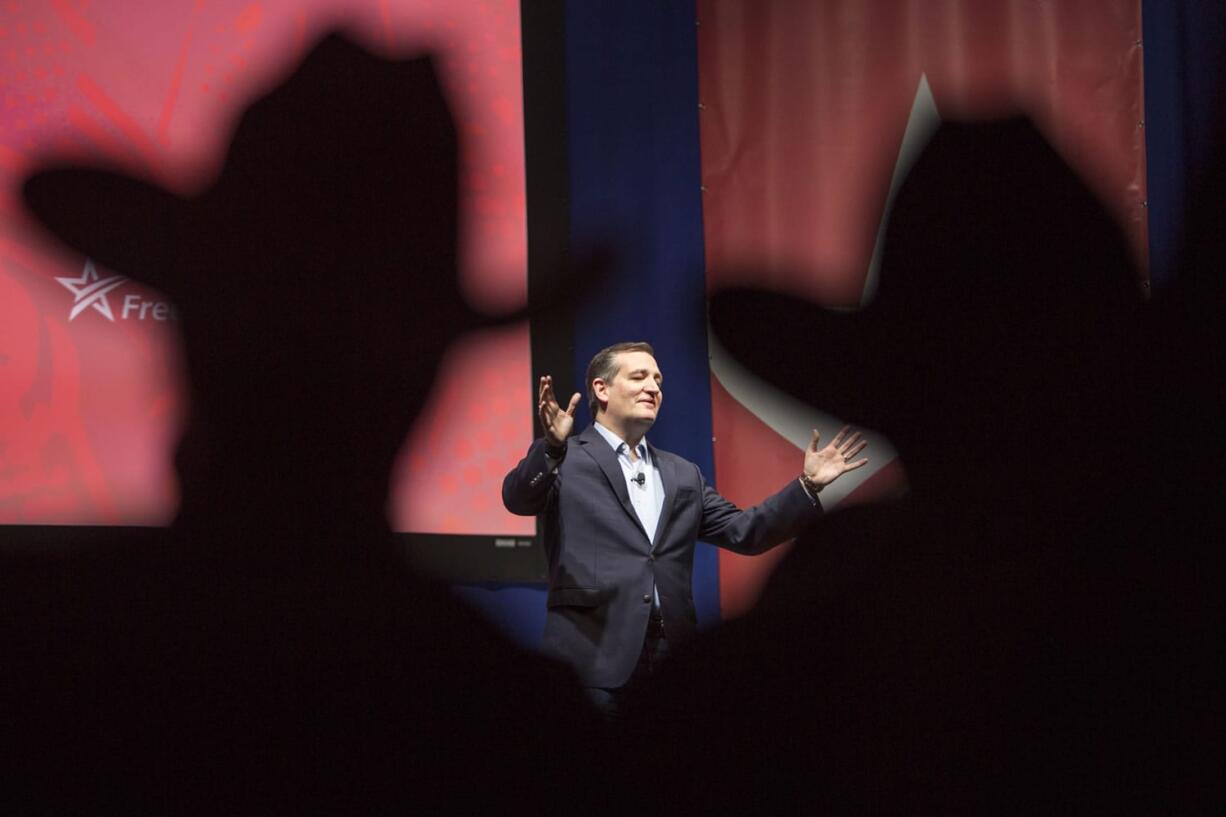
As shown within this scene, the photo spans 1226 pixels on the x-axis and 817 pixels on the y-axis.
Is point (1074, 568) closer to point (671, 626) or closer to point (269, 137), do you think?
point (671, 626)

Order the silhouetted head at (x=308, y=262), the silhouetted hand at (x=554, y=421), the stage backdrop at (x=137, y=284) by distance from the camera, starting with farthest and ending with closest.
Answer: the stage backdrop at (x=137, y=284) < the silhouetted hand at (x=554, y=421) < the silhouetted head at (x=308, y=262)

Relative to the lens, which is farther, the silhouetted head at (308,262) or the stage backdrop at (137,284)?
the stage backdrop at (137,284)

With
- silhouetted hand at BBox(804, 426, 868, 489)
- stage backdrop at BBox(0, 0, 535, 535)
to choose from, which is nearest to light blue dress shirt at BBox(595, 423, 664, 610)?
silhouetted hand at BBox(804, 426, 868, 489)

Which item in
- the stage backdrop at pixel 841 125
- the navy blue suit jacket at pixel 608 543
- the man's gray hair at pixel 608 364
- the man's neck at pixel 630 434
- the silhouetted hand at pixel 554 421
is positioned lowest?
the navy blue suit jacket at pixel 608 543

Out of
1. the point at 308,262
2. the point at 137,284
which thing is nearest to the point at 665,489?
the point at 308,262

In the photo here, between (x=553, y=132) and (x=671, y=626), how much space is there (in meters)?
1.29

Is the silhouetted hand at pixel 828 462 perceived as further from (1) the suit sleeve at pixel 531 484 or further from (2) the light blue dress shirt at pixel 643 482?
(1) the suit sleeve at pixel 531 484

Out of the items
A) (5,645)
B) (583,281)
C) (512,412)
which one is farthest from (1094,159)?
(5,645)

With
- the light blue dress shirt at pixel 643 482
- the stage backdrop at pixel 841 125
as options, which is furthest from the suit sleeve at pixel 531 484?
the stage backdrop at pixel 841 125

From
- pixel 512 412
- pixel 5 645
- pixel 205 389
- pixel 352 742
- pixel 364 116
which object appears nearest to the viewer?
pixel 352 742

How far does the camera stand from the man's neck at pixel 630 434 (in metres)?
2.01

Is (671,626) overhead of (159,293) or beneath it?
beneath

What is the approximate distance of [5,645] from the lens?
1341mm

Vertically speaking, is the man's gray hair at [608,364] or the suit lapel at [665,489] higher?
the man's gray hair at [608,364]
